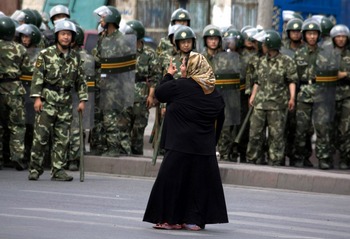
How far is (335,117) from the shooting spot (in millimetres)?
22750

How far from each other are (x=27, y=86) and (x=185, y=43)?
9.29 feet

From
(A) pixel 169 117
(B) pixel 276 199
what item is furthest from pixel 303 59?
(A) pixel 169 117

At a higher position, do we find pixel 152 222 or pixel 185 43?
pixel 185 43

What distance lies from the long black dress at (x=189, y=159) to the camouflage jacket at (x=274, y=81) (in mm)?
7215

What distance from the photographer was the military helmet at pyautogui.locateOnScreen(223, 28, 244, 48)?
921 inches

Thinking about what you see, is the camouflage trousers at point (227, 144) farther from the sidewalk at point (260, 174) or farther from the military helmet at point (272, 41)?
the military helmet at point (272, 41)

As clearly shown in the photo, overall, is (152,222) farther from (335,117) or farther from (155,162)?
(335,117)

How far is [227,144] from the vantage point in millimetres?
23094

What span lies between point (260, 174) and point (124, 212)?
457 centimetres

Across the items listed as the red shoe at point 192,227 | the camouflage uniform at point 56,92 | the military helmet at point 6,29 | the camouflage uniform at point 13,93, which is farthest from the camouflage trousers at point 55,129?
the red shoe at point 192,227

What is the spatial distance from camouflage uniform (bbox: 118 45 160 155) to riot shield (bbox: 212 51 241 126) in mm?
932

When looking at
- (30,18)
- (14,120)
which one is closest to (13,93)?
(14,120)

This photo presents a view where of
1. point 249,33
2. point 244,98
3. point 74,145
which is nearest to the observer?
point 74,145

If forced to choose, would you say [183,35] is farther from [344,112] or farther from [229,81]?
[344,112]
